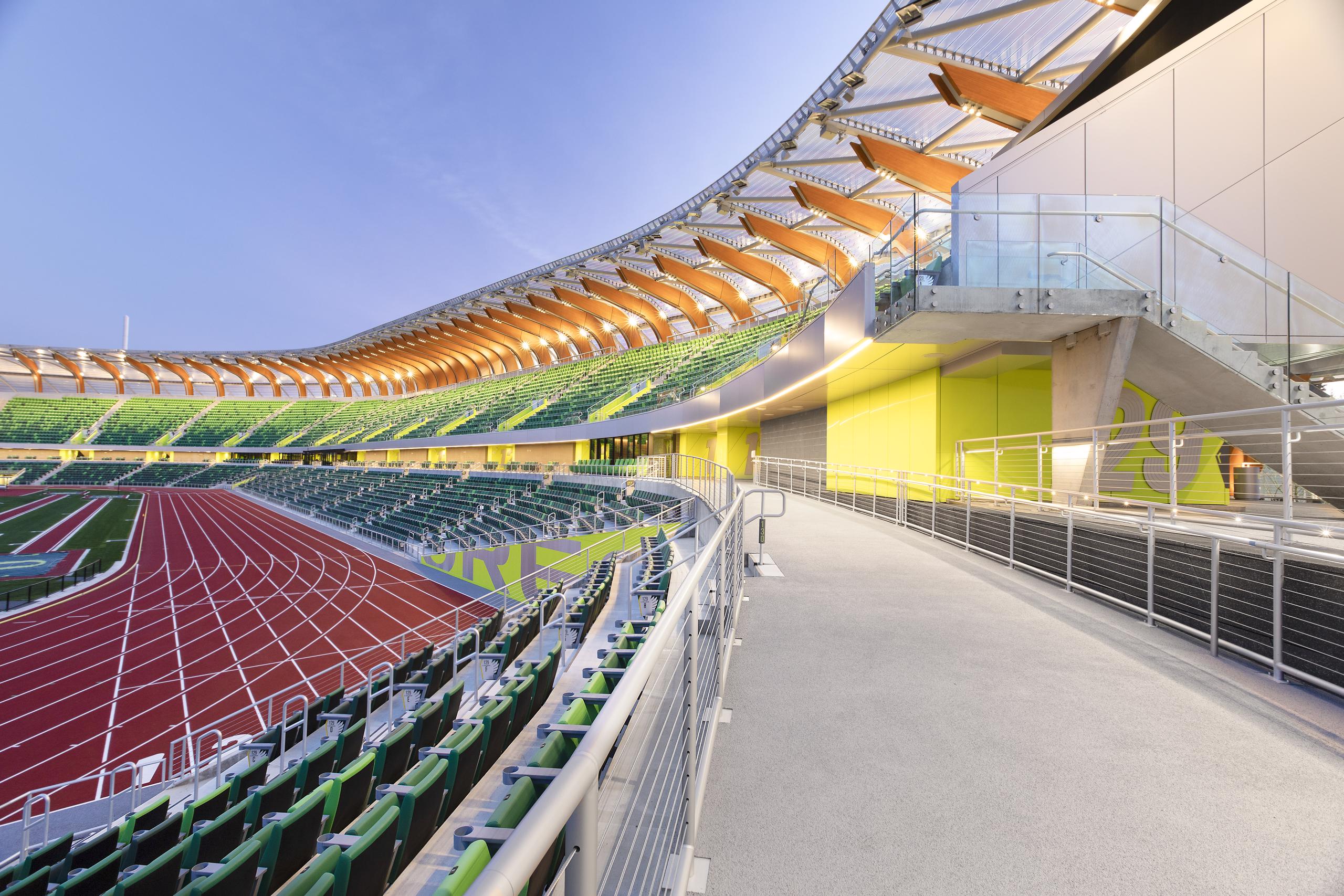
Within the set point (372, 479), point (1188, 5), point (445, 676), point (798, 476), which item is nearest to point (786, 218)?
point (798, 476)

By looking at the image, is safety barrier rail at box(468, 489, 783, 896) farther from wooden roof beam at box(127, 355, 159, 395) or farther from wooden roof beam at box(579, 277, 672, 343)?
wooden roof beam at box(127, 355, 159, 395)

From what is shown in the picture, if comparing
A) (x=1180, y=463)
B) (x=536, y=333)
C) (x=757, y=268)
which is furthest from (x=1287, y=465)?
(x=536, y=333)

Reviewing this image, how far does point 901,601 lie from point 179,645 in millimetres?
14013

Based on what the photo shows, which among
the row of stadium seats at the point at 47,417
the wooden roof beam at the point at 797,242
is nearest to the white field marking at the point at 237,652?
the wooden roof beam at the point at 797,242

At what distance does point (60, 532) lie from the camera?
25969 millimetres

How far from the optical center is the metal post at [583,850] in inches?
37.6

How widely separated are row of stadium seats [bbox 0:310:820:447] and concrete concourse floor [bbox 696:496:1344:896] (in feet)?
51.8

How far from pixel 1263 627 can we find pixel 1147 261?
5.15 m

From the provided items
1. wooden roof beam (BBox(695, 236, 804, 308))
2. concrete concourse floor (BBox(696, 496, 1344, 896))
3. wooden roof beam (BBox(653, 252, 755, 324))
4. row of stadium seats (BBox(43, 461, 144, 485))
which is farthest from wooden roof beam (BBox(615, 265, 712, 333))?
row of stadium seats (BBox(43, 461, 144, 485))

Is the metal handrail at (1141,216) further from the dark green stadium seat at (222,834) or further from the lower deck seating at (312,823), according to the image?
the dark green stadium seat at (222,834)

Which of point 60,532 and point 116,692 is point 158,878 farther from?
point 60,532

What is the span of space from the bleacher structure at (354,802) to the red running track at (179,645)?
37.4 inches

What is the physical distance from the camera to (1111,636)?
470 cm

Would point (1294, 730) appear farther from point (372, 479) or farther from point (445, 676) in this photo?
point (372, 479)
